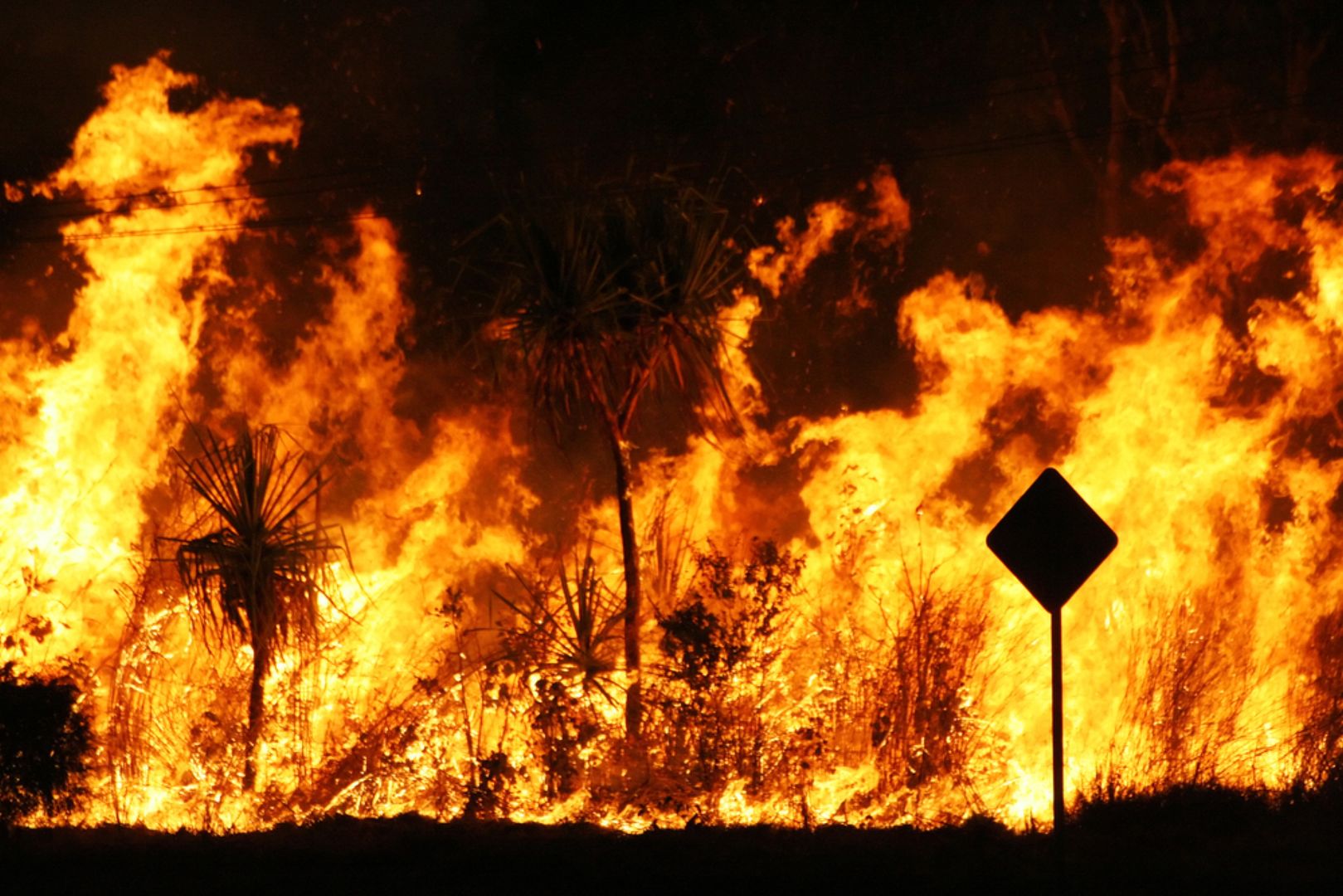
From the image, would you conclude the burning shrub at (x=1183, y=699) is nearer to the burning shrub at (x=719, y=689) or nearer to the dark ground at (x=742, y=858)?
the dark ground at (x=742, y=858)

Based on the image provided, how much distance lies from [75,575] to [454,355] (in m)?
5.43

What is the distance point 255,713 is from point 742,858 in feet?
19.2

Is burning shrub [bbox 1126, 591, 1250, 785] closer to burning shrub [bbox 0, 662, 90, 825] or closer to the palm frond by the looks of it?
the palm frond

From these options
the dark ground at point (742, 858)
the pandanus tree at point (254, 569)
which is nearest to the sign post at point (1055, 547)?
the dark ground at point (742, 858)

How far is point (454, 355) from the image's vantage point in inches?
651

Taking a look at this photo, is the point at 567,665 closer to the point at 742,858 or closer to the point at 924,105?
the point at 742,858

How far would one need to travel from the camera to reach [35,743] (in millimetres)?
11250

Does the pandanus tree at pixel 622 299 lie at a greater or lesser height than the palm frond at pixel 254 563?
greater

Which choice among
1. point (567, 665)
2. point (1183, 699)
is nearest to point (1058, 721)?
point (1183, 699)

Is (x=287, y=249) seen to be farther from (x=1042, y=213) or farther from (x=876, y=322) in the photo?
(x=1042, y=213)

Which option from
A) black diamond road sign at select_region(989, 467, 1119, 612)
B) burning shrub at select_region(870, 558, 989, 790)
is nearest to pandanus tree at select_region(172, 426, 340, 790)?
burning shrub at select_region(870, 558, 989, 790)

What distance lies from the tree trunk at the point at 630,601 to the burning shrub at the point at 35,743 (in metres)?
4.58

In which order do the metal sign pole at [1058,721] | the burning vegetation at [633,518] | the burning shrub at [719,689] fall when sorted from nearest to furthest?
the metal sign pole at [1058,721] → the burning shrub at [719,689] → the burning vegetation at [633,518]

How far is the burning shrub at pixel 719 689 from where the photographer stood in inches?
439
